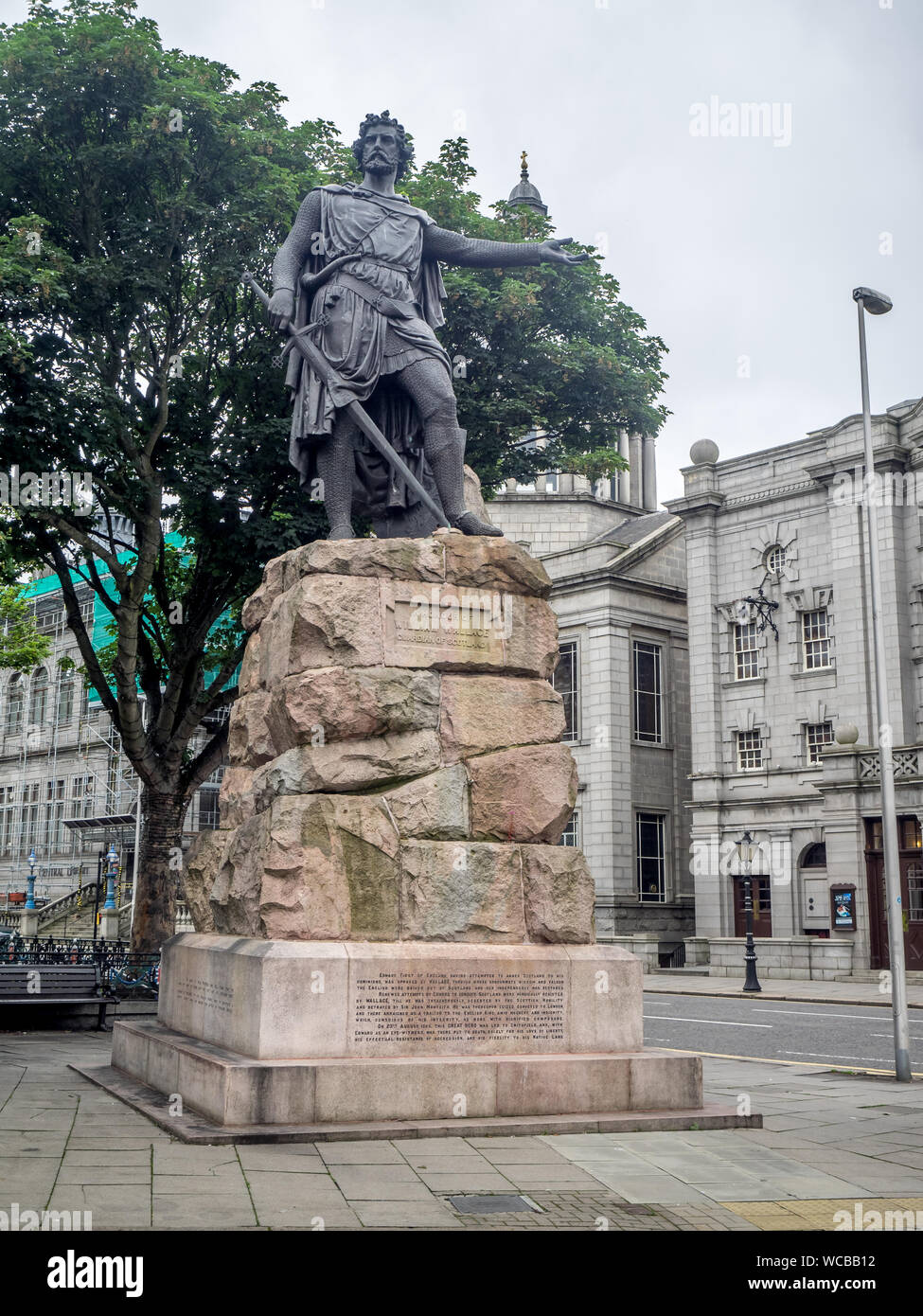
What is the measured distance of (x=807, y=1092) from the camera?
11414mm

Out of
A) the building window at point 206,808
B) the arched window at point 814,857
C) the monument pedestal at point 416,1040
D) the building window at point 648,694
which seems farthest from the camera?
the building window at point 206,808

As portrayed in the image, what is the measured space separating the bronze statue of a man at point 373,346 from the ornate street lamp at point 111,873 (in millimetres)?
43725

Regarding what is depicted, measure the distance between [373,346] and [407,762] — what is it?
355cm

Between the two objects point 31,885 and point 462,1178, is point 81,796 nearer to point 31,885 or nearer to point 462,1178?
point 31,885

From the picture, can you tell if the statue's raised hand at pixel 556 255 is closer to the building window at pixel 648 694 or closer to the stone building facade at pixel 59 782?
the building window at pixel 648 694

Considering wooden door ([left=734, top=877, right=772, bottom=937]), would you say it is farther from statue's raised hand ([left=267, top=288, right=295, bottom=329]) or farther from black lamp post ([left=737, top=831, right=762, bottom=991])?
statue's raised hand ([left=267, top=288, right=295, bottom=329])

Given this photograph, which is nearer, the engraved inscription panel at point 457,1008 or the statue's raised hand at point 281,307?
the engraved inscription panel at point 457,1008

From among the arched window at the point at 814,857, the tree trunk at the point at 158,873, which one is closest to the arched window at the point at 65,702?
the arched window at the point at 814,857

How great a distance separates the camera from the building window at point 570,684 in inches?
1818

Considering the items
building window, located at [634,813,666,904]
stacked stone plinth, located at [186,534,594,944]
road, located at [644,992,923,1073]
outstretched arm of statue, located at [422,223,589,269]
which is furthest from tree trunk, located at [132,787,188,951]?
building window, located at [634,813,666,904]

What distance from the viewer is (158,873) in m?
20.8

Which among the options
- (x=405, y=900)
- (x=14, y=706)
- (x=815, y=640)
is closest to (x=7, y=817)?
(x=14, y=706)

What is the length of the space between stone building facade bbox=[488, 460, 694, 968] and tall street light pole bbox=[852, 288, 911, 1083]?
96.2ft
